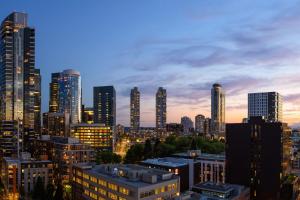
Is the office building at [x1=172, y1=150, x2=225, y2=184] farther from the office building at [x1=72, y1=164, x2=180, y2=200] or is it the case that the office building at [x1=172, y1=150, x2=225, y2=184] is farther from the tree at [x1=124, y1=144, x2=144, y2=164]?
the tree at [x1=124, y1=144, x2=144, y2=164]

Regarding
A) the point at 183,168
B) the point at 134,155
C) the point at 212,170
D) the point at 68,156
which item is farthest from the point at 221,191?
the point at 134,155

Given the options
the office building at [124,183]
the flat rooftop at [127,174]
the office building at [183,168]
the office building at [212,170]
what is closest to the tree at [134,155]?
the office building at [183,168]

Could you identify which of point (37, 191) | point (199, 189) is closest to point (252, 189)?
point (199, 189)

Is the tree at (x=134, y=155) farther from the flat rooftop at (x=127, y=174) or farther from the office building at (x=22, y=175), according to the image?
the flat rooftop at (x=127, y=174)

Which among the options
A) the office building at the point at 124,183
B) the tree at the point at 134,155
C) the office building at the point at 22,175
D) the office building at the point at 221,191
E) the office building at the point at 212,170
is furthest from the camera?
the tree at the point at 134,155

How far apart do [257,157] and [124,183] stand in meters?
50.2

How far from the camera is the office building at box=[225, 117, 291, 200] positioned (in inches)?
4296

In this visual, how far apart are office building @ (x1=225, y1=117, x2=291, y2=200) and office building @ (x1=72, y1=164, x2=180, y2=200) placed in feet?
101

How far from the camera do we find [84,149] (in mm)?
171500

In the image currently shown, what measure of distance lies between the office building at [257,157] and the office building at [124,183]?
30.7 meters

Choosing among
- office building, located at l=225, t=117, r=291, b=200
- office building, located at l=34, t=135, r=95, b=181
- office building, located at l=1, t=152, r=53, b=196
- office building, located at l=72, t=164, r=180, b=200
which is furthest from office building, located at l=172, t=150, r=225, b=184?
office building, located at l=1, t=152, r=53, b=196

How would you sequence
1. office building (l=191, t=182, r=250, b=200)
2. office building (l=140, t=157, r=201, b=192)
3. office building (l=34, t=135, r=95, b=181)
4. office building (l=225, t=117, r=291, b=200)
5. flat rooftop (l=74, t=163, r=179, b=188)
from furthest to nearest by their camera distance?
office building (l=34, t=135, r=95, b=181)
office building (l=140, t=157, r=201, b=192)
office building (l=225, t=117, r=291, b=200)
office building (l=191, t=182, r=250, b=200)
flat rooftop (l=74, t=163, r=179, b=188)

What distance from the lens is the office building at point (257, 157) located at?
10912 cm

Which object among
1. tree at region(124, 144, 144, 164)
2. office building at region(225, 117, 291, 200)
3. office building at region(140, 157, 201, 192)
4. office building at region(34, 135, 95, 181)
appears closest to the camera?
office building at region(225, 117, 291, 200)
